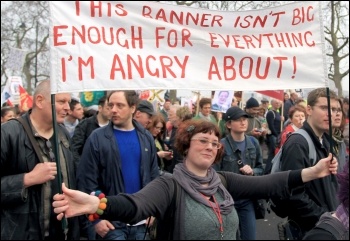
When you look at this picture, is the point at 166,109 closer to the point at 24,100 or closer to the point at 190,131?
the point at 24,100

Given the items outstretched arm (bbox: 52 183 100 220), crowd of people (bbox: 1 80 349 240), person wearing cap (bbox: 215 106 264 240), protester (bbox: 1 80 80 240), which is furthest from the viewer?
person wearing cap (bbox: 215 106 264 240)

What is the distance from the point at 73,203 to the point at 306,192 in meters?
1.79

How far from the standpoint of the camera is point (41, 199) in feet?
11.0

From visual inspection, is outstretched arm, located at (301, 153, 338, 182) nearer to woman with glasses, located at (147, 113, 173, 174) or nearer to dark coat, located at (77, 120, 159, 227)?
dark coat, located at (77, 120, 159, 227)

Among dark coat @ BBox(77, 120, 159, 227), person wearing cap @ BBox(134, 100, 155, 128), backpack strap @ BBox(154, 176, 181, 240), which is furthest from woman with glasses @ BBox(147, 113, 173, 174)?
backpack strap @ BBox(154, 176, 181, 240)

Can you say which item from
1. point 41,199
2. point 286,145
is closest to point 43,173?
point 41,199

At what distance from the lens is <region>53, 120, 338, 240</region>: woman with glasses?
99.2 inches

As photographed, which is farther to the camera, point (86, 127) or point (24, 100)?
point (24, 100)

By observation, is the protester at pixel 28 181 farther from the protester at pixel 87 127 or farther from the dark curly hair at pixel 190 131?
the protester at pixel 87 127

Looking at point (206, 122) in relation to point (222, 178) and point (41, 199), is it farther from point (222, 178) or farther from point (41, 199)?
point (41, 199)

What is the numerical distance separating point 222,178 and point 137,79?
81 cm

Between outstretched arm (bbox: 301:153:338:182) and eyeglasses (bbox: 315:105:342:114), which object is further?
eyeglasses (bbox: 315:105:342:114)

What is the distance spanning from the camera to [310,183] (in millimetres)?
3570

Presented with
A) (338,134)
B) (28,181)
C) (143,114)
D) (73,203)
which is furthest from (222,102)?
(73,203)
